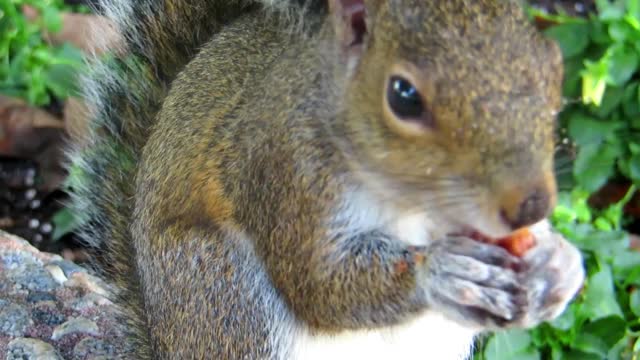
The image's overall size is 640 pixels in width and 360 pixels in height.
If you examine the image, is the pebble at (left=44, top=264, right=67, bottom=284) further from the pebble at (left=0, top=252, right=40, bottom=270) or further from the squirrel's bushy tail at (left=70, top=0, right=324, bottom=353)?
the squirrel's bushy tail at (left=70, top=0, right=324, bottom=353)

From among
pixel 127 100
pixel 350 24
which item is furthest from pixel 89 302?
pixel 350 24

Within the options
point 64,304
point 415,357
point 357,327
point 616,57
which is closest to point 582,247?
point 616,57

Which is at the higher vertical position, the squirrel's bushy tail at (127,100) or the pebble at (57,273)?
the squirrel's bushy tail at (127,100)

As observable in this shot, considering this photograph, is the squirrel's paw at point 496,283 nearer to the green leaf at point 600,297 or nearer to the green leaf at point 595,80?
the green leaf at point 600,297

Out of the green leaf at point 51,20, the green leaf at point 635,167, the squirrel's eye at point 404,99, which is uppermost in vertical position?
the squirrel's eye at point 404,99

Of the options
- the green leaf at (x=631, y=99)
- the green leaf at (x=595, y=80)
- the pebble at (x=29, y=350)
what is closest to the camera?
the pebble at (x=29, y=350)

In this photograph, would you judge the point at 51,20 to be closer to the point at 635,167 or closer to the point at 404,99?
the point at 635,167

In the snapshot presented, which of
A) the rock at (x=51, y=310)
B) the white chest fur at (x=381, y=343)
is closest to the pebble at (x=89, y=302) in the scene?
the rock at (x=51, y=310)

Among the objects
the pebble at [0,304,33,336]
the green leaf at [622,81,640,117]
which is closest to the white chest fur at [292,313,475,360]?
the pebble at [0,304,33,336]
